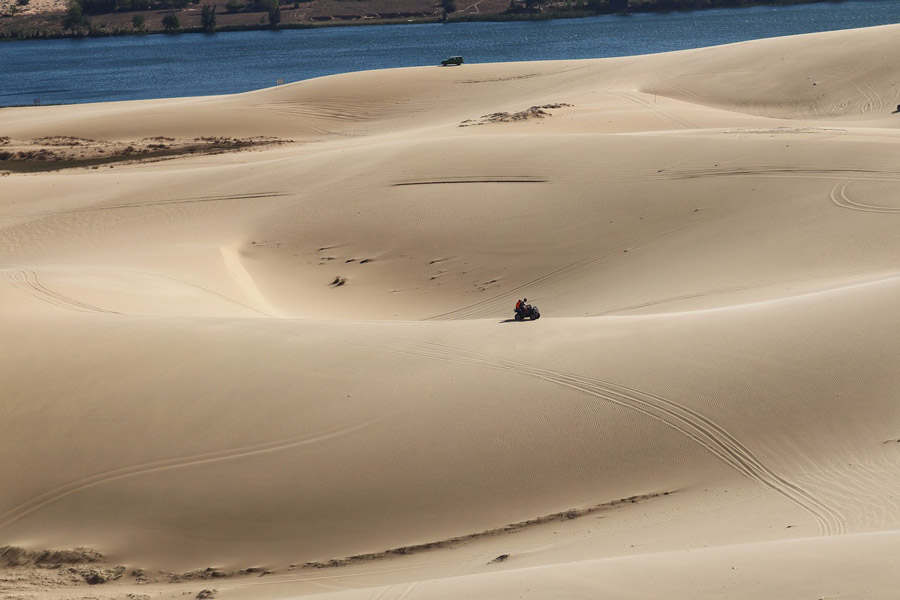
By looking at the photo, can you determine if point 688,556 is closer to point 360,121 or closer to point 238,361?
point 238,361

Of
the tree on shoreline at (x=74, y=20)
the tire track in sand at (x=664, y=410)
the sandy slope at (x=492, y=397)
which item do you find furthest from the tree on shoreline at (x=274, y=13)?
the tire track in sand at (x=664, y=410)

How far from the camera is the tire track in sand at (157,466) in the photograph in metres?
9.45

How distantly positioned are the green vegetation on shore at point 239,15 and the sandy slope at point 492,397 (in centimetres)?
6801

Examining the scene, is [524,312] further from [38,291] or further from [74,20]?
[74,20]

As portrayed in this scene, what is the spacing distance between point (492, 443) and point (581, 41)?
60.0 meters

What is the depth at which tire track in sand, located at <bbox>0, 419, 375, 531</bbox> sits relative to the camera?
9.45 meters

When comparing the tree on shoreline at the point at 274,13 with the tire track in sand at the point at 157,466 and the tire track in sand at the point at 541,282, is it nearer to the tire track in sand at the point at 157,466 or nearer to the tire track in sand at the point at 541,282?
the tire track in sand at the point at 541,282

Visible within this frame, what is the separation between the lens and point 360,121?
3762cm

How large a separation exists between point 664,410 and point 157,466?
5.60 m

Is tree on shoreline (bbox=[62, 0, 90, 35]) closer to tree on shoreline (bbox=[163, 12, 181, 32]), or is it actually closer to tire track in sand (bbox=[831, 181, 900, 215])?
tree on shoreline (bbox=[163, 12, 181, 32])

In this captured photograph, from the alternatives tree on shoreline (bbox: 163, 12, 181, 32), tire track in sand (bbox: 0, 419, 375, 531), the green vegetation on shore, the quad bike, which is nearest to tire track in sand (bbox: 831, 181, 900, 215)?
the quad bike

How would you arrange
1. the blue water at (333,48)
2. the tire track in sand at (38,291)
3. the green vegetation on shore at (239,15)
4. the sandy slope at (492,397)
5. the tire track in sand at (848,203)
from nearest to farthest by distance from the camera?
the sandy slope at (492,397), the tire track in sand at (38,291), the tire track in sand at (848,203), the blue water at (333,48), the green vegetation on shore at (239,15)

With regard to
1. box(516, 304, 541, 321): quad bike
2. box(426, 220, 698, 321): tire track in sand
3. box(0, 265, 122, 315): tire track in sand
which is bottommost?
box(426, 220, 698, 321): tire track in sand

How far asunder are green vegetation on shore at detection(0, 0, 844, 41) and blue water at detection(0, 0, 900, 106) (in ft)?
7.85
